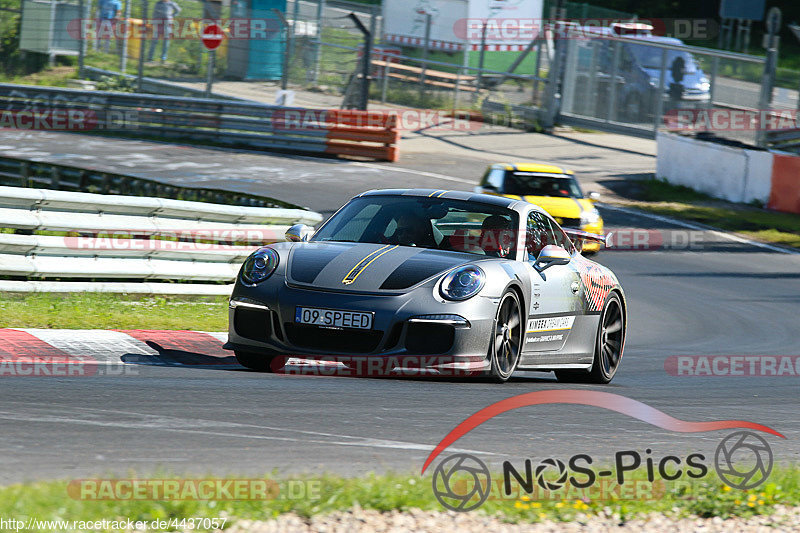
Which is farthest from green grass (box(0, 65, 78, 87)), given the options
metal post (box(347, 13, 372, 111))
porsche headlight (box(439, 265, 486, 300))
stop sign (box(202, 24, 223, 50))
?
porsche headlight (box(439, 265, 486, 300))

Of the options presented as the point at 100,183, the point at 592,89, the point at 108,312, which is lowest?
the point at 108,312

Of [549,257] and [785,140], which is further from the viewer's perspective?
[785,140]

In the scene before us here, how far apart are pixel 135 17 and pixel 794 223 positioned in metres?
16.3

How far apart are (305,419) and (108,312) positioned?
414cm

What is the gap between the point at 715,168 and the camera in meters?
24.0

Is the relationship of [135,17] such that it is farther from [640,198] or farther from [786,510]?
[786,510]

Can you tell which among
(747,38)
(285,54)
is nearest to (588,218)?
(285,54)

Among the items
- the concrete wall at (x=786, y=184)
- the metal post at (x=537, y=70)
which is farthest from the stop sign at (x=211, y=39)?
the concrete wall at (x=786, y=184)

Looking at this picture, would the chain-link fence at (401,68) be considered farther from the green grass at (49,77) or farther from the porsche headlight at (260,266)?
the porsche headlight at (260,266)

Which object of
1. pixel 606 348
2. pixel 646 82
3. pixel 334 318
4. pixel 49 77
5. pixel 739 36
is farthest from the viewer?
pixel 739 36

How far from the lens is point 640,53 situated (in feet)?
97.1

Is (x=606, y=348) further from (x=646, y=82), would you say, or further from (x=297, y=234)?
(x=646, y=82)

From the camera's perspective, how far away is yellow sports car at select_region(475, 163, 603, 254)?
16.8 metres

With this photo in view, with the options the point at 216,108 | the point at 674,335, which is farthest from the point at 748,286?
the point at 216,108
